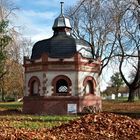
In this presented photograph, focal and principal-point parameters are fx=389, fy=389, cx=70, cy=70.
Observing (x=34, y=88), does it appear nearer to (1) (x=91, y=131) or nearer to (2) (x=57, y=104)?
(2) (x=57, y=104)

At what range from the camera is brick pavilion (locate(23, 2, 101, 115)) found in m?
35.0

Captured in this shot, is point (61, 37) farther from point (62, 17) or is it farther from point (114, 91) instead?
point (114, 91)

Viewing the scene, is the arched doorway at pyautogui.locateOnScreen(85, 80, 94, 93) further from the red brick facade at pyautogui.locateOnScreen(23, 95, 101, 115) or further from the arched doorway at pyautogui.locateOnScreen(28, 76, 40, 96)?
the arched doorway at pyautogui.locateOnScreen(28, 76, 40, 96)

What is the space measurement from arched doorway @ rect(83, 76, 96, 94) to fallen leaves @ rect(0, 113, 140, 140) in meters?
20.5

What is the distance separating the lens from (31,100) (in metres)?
36.5

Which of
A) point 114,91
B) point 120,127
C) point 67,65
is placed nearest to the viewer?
point 120,127

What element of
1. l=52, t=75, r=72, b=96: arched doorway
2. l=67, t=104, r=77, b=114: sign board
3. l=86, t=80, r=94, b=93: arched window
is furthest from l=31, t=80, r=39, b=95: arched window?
l=86, t=80, r=94, b=93: arched window

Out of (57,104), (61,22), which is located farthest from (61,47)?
(57,104)

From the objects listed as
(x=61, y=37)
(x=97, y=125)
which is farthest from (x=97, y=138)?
(x=61, y=37)

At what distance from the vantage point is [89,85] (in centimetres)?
3709

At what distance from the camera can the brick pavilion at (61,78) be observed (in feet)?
115

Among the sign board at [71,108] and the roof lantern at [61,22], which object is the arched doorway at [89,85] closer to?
the sign board at [71,108]

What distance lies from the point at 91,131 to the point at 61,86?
23074 millimetres

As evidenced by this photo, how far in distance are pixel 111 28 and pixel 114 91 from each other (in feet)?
263
